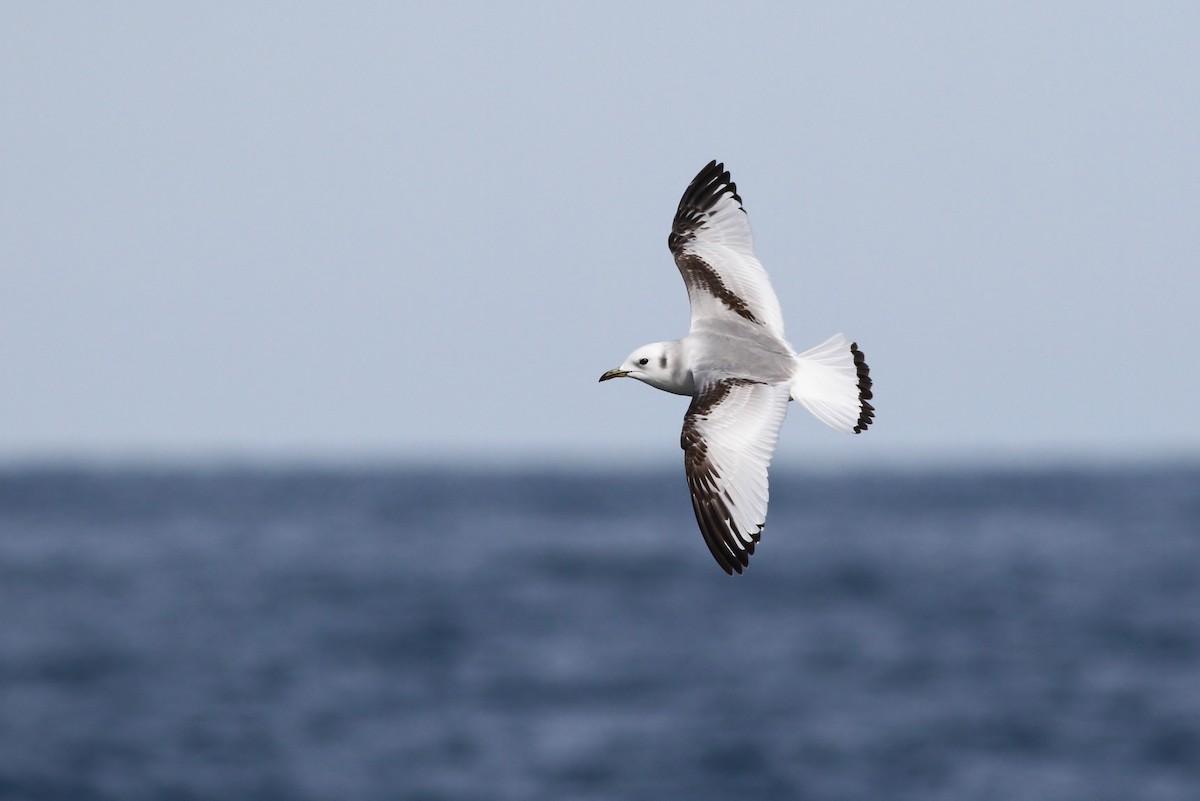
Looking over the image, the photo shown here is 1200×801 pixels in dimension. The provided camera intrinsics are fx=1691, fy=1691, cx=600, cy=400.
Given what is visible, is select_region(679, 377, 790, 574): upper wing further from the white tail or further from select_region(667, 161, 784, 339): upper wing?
select_region(667, 161, 784, 339): upper wing

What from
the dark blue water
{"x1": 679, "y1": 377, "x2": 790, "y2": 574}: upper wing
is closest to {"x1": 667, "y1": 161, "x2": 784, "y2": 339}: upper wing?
{"x1": 679, "y1": 377, "x2": 790, "y2": 574}: upper wing

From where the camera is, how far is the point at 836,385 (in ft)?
31.1

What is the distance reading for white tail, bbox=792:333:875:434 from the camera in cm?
919

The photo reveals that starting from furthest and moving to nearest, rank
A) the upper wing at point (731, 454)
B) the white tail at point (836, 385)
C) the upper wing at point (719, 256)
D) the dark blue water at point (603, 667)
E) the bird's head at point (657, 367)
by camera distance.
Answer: the dark blue water at point (603, 667), the upper wing at point (719, 256), the bird's head at point (657, 367), the white tail at point (836, 385), the upper wing at point (731, 454)

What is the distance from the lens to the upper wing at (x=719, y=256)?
1035 cm

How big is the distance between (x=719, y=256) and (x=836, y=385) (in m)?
1.60

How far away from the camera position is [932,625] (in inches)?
2608

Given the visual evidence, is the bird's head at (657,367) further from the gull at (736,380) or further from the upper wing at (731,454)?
the upper wing at (731,454)

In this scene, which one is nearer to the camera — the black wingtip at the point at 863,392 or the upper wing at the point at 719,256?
the black wingtip at the point at 863,392

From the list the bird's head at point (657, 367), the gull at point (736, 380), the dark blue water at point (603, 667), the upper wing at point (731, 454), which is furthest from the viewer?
the dark blue water at point (603, 667)

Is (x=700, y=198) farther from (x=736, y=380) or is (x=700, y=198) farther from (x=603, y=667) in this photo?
(x=603, y=667)

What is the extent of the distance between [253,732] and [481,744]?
6.72 metres

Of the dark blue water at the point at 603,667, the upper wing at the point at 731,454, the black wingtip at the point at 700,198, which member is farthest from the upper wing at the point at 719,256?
the dark blue water at the point at 603,667

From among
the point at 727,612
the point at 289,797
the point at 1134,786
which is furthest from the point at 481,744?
the point at 727,612
